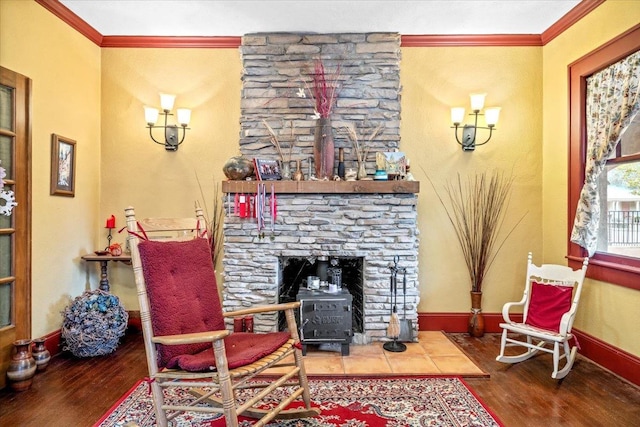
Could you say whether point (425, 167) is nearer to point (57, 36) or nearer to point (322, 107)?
point (322, 107)

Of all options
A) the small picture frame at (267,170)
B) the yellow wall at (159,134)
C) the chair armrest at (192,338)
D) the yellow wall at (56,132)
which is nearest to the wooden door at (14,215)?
the yellow wall at (56,132)

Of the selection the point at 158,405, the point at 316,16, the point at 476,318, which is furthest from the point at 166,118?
the point at 476,318

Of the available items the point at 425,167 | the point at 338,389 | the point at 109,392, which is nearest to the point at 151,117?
the point at 109,392

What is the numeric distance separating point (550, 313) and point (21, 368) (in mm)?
3634

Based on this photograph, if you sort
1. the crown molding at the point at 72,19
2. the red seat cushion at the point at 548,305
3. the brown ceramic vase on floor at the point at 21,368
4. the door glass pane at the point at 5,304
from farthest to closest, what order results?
the crown molding at the point at 72,19 < the red seat cushion at the point at 548,305 < the door glass pane at the point at 5,304 < the brown ceramic vase on floor at the point at 21,368

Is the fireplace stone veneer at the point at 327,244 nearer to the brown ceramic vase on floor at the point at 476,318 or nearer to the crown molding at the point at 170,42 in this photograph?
the brown ceramic vase on floor at the point at 476,318

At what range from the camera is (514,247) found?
392 centimetres

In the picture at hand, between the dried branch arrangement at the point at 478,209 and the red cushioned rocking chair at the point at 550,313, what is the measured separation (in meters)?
0.59

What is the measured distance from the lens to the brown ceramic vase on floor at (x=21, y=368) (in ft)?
8.51

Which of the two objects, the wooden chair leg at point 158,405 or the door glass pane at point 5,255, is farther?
the door glass pane at point 5,255

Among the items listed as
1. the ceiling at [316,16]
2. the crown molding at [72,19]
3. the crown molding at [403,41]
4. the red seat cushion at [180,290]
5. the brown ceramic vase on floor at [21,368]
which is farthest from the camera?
the crown molding at [403,41]

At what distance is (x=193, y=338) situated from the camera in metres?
1.81

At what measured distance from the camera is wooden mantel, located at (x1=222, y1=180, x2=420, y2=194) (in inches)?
136

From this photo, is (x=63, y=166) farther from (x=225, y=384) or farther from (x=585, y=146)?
(x=585, y=146)
